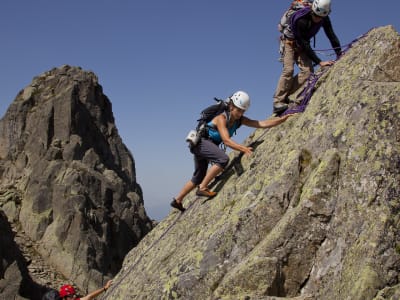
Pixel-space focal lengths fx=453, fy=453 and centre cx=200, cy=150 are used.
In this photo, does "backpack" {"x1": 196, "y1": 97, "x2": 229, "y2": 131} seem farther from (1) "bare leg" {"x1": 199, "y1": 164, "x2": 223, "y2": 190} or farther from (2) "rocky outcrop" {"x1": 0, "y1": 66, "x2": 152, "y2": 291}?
(2) "rocky outcrop" {"x1": 0, "y1": 66, "x2": 152, "y2": 291}

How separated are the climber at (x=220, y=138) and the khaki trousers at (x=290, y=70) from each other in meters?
2.42

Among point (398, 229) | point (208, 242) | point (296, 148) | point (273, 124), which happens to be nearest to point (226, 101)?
point (273, 124)

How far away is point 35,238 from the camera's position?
63.5 m

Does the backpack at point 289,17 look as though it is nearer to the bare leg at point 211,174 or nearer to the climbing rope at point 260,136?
the climbing rope at point 260,136

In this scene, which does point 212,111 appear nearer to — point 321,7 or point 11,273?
point 321,7

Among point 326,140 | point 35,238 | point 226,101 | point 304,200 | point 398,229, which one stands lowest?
point 398,229

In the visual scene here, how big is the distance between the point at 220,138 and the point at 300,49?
5.34m

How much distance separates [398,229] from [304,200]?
2.18 metres

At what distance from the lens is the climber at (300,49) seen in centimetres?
1645

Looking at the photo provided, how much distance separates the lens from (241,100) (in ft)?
46.6

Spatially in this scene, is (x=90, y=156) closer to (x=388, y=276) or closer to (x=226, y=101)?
(x=226, y=101)

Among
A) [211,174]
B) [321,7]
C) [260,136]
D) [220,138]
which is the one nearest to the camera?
[211,174]

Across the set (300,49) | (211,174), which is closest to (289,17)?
(300,49)

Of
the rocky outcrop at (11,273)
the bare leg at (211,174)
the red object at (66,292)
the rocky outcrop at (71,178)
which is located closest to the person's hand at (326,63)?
the bare leg at (211,174)
